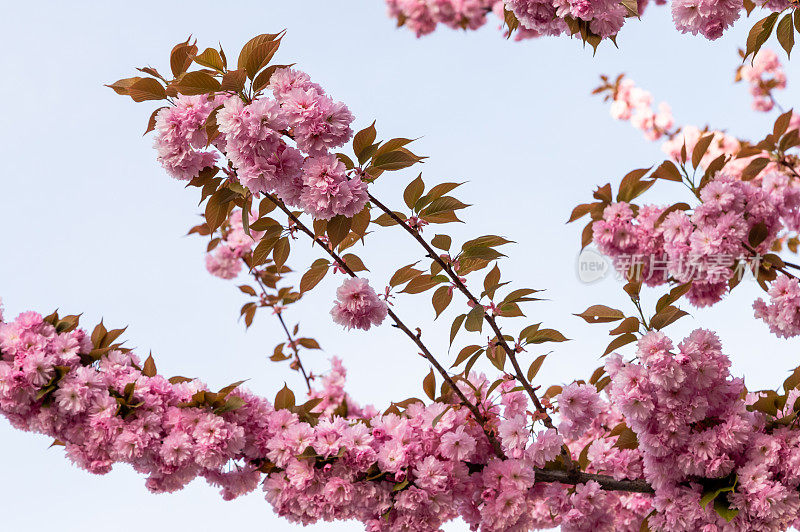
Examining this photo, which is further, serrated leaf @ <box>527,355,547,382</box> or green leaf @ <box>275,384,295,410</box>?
green leaf @ <box>275,384,295,410</box>

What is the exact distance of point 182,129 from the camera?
181 centimetres

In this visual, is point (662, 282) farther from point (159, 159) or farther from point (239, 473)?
point (159, 159)

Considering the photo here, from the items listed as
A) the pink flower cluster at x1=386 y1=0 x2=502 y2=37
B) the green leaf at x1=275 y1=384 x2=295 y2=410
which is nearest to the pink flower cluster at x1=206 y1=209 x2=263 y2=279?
the green leaf at x1=275 y1=384 x2=295 y2=410

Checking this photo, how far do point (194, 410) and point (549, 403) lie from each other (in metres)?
1.06

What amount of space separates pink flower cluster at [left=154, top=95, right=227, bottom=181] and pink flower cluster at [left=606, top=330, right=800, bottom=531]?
51.9 inches

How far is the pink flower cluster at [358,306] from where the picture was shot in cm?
194

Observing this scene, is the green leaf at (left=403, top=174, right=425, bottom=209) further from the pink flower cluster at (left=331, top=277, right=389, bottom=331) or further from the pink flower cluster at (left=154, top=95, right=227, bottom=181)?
the pink flower cluster at (left=154, top=95, right=227, bottom=181)

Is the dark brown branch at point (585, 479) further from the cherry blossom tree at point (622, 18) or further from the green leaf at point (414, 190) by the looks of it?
the cherry blossom tree at point (622, 18)

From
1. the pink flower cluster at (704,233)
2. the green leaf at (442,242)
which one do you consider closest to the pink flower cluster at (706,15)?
the pink flower cluster at (704,233)

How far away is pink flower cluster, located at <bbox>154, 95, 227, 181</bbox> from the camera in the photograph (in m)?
1.80

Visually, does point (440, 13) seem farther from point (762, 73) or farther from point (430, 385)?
point (430, 385)

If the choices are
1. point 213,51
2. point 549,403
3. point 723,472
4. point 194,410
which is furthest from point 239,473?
point 723,472

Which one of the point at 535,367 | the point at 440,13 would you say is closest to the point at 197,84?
the point at 535,367

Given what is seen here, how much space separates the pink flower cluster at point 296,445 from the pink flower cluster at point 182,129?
71 centimetres
